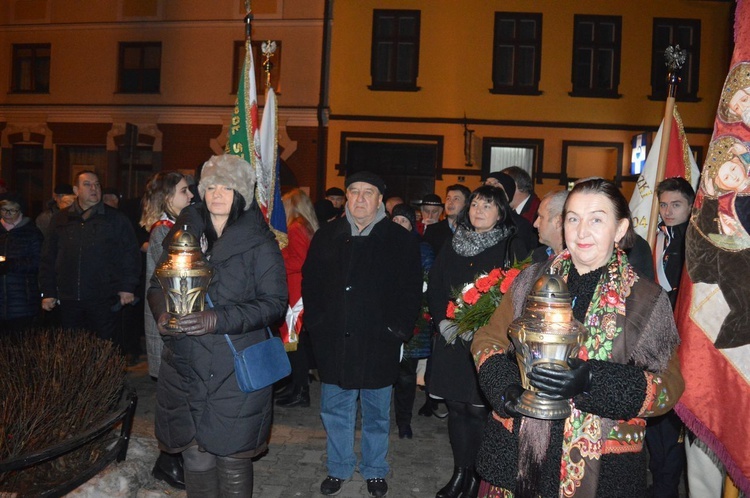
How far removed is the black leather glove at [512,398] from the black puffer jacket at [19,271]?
603 centimetres

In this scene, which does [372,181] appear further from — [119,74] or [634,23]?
[119,74]

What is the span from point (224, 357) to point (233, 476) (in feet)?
2.24

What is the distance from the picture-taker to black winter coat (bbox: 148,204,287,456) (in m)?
3.60

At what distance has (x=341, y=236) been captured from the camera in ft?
16.8

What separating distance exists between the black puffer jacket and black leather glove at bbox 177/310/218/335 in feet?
14.6

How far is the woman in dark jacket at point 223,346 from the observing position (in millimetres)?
3605

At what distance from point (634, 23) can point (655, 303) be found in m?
17.9

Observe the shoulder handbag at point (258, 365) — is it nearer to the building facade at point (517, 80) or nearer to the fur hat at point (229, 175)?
the fur hat at point (229, 175)

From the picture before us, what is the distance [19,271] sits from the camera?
7.01 metres

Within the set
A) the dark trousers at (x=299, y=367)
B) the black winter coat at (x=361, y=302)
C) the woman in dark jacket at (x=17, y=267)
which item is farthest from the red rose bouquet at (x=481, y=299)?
the woman in dark jacket at (x=17, y=267)

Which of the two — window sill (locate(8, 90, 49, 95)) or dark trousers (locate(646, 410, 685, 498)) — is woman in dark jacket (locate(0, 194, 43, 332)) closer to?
dark trousers (locate(646, 410, 685, 498))

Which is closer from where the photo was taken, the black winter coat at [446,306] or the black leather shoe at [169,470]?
the black winter coat at [446,306]

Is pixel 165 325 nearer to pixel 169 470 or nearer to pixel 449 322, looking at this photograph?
pixel 169 470

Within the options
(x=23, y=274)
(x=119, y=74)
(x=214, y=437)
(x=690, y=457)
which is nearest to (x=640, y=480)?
(x=690, y=457)
